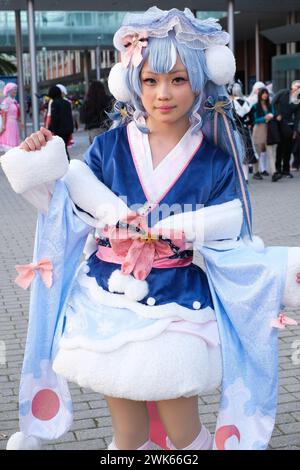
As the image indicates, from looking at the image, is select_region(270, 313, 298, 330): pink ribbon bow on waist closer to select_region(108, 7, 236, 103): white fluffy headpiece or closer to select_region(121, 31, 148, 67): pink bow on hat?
select_region(108, 7, 236, 103): white fluffy headpiece

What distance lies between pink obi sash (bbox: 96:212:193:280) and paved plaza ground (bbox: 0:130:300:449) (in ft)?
3.41

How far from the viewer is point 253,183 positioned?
12.1 m

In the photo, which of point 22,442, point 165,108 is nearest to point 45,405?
point 22,442

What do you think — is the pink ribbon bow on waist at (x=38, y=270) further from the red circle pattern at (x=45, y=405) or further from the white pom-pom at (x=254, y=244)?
the white pom-pom at (x=254, y=244)

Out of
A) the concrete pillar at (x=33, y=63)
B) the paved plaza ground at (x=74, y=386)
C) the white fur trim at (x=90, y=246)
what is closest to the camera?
the white fur trim at (x=90, y=246)

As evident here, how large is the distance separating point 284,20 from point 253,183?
628 inches

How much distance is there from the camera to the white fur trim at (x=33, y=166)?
2562mm

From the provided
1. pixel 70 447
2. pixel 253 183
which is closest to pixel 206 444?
pixel 70 447

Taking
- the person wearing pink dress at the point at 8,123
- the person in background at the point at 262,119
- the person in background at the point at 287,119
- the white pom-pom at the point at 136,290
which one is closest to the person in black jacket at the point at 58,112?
the person wearing pink dress at the point at 8,123

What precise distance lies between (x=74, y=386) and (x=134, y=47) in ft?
6.59

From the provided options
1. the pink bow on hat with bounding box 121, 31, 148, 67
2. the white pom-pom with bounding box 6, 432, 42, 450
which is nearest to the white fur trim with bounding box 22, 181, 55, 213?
the pink bow on hat with bounding box 121, 31, 148, 67

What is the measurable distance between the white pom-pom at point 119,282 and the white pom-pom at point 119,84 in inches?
26.0

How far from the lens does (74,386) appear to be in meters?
3.93

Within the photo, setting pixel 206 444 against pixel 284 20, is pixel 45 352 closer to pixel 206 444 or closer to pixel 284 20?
pixel 206 444
